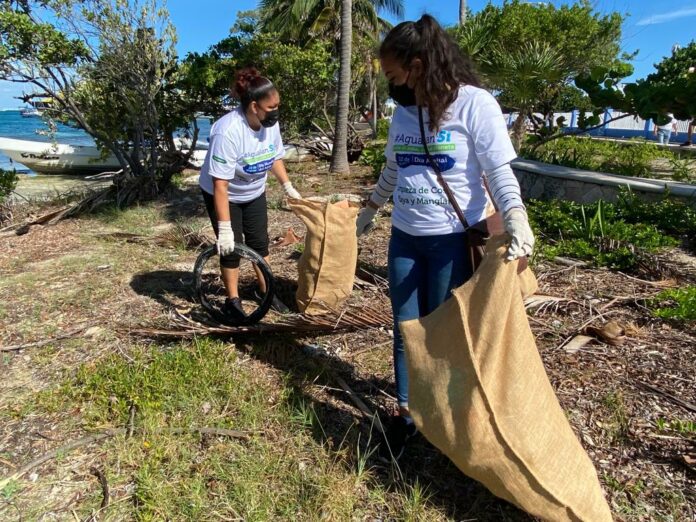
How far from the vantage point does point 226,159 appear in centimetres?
306

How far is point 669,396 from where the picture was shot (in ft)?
7.91

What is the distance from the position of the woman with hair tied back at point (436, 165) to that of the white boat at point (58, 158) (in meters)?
15.2

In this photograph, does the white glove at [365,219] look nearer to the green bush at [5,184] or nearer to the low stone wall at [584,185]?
the low stone wall at [584,185]

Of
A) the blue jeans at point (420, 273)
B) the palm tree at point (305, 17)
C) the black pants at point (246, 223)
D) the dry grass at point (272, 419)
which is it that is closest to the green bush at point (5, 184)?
the dry grass at point (272, 419)

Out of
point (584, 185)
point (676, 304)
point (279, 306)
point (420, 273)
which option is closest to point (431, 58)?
point (420, 273)

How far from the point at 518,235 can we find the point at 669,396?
1.42 metres

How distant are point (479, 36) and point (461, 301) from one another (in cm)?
912

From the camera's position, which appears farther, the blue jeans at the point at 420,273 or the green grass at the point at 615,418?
the green grass at the point at 615,418

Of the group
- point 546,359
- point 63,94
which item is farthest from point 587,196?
point 63,94

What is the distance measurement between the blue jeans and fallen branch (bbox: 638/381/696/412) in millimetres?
1187

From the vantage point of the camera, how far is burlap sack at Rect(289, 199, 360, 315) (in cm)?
329

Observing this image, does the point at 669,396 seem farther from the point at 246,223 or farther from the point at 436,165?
the point at 246,223

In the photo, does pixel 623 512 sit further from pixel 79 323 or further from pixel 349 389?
pixel 79 323

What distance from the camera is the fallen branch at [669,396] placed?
91.8 inches
